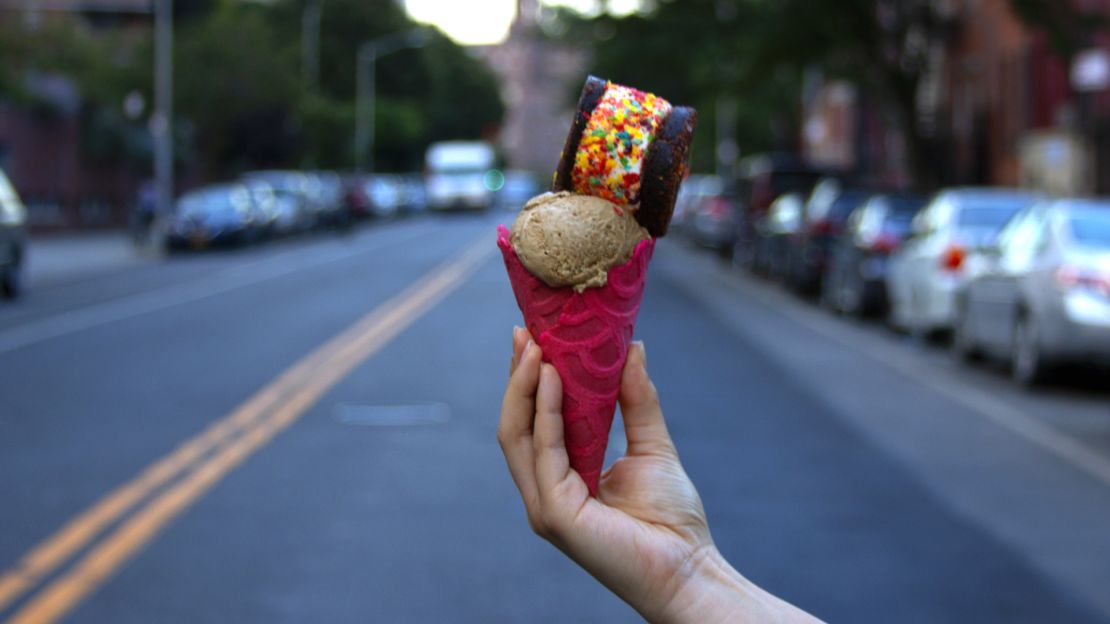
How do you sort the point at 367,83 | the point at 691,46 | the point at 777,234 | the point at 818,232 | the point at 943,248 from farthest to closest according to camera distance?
the point at 367,83
the point at 691,46
the point at 777,234
the point at 818,232
the point at 943,248

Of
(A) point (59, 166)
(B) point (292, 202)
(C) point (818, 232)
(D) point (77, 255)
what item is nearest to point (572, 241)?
(C) point (818, 232)

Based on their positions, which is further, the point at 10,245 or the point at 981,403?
the point at 10,245

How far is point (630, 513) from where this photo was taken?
2287 mm

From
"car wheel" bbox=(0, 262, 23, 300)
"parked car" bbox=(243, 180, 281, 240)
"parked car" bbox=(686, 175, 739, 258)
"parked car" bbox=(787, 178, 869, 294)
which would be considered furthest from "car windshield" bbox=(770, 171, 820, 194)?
"parked car" bbox=(243, 180, 281, 240)

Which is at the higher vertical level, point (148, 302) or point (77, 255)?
point (148, 302)

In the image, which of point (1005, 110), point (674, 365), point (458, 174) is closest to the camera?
point (674, 365)

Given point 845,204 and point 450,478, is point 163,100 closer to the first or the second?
point 845,204

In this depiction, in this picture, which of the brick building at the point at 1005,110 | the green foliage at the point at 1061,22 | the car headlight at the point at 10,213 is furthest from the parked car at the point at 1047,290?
the car headlight at the point at 10,213

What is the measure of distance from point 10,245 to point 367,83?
60175mm

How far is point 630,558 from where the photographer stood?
7.19ft

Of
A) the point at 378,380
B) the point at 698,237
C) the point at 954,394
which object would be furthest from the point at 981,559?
the point at 698,237

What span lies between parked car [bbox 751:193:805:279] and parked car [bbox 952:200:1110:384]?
12.4 m

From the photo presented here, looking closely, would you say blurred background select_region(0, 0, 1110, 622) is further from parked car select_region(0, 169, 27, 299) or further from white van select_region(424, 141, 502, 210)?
white van select_region(424, 141, 502, 210)

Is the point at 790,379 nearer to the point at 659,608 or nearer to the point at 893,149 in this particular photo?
the point at 659,608
